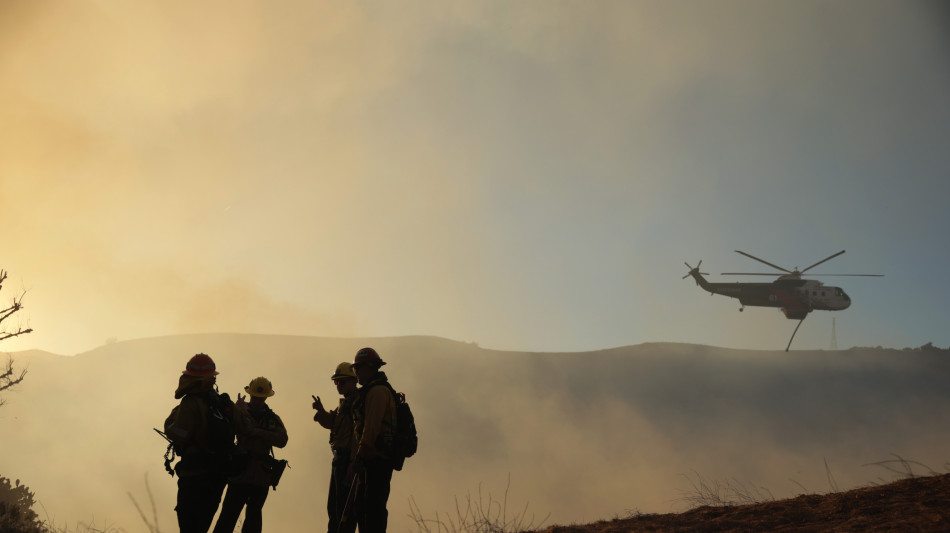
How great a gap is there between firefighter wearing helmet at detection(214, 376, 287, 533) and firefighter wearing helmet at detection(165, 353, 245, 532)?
426 mm

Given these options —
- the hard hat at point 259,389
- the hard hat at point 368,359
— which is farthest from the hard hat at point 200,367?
the hard hat at point 368,359

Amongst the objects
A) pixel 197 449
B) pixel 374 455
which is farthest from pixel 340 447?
pixel 197 449

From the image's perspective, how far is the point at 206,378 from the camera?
6062 millimetres

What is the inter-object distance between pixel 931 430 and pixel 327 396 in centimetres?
4957

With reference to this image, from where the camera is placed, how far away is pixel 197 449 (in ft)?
19.2

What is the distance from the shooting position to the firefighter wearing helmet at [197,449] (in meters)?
5.78

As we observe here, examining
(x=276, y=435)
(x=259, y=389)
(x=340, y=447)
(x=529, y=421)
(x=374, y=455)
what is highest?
(x=529, y=421)

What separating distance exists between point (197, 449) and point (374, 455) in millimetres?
1569

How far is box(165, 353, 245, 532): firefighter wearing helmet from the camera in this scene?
5777 millimetres

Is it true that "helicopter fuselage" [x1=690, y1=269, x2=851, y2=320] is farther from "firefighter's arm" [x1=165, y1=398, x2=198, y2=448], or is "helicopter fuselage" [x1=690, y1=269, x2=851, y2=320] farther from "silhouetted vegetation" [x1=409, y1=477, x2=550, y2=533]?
"firefighter's arm" [x1=165, y1=398, x2=198, y2=448]

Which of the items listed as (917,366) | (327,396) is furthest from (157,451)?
(917,366)

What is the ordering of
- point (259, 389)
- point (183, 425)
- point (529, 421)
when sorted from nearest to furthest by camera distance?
point (183, 425)
point (259, 389)
point (529, 421)

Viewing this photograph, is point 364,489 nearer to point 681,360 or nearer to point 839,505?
point 839,505

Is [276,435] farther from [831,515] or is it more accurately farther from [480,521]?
[831,515]
